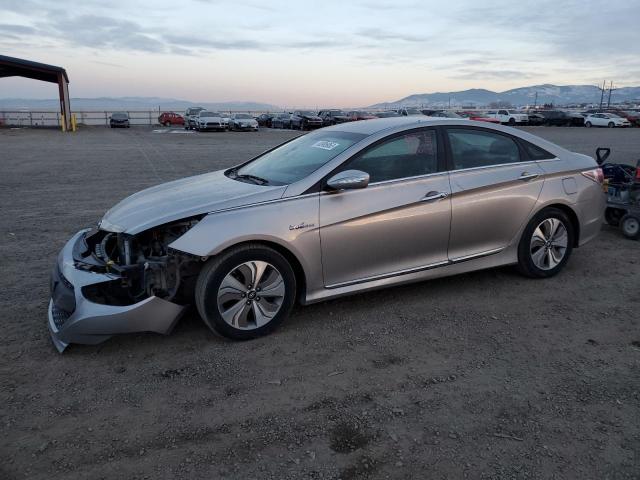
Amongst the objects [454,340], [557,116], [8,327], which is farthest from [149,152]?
[557,116]

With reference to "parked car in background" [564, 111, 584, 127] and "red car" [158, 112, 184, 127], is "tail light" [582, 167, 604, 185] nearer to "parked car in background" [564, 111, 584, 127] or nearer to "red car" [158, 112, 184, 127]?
"parked car in background" [564, 111, 584, 127]

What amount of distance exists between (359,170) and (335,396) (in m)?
1.83

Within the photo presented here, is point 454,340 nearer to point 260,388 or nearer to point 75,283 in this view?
point 260,388

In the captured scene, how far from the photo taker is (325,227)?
159 inches

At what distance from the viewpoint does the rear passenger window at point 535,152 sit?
16.9 ft

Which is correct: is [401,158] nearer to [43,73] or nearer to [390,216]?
[390,216]

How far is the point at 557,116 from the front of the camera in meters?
50.7

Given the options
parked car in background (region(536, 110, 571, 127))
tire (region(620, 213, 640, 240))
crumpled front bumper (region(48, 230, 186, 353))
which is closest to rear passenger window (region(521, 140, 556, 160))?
tire (region(620, 213, 640, 240))

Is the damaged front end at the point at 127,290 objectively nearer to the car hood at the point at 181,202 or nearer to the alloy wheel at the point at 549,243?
the car hood at the point at 181,202

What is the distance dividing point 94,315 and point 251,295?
1.07m

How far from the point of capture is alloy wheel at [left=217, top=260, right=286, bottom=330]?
383 cm

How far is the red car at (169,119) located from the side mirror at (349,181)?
170ft

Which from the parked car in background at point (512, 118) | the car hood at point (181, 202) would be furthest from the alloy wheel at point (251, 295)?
the parked car in background at point (512, 118)

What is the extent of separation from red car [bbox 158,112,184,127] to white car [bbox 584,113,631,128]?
3888cm
